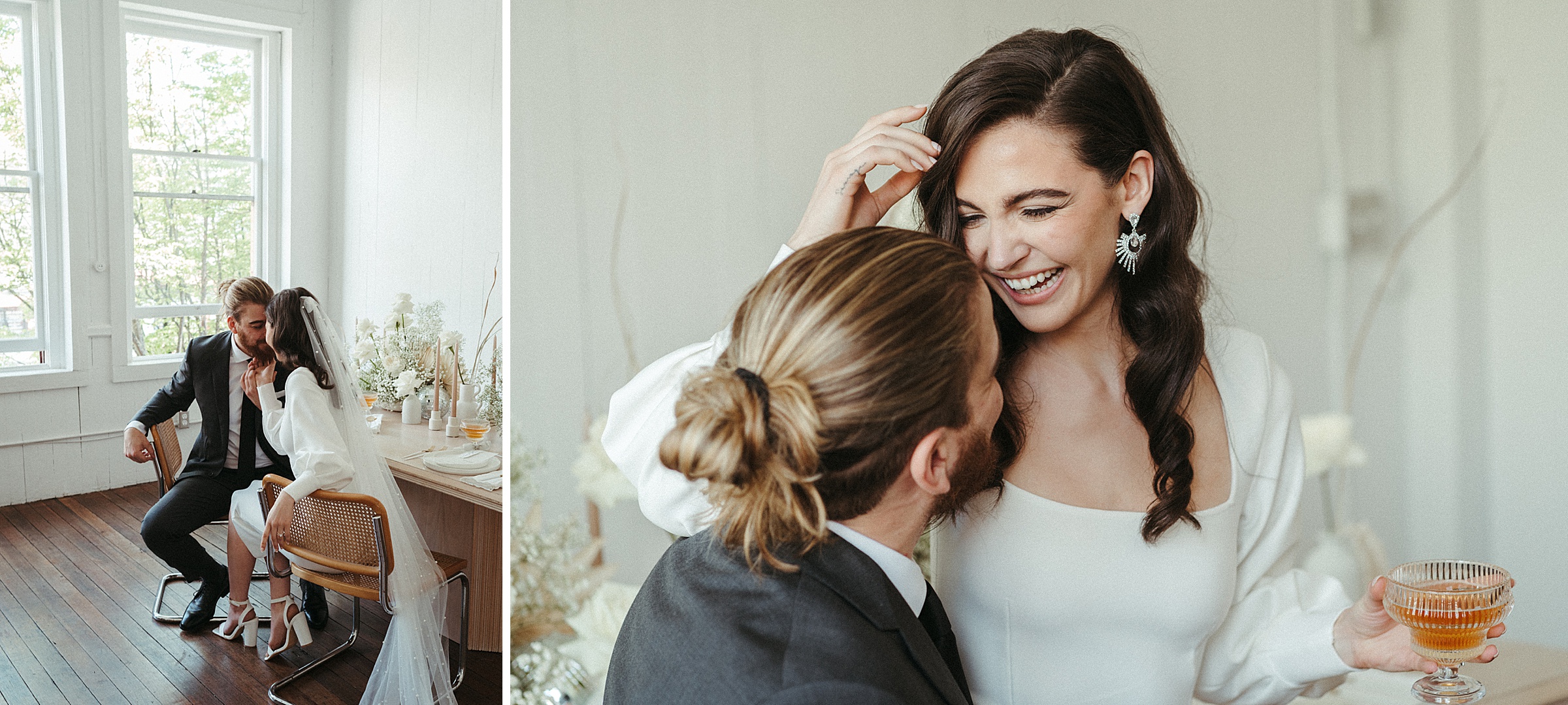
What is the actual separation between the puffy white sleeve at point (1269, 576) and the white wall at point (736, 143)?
1.27 feet

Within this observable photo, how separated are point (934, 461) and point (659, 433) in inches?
19.8

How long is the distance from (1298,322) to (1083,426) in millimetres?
668

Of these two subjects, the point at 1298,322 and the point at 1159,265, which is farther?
the point at 1298,322

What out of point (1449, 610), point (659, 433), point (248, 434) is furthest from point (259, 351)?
point (1449, 610)

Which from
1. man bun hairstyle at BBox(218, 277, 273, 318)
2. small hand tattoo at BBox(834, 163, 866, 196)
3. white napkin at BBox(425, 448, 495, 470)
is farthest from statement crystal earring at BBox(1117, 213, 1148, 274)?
man bun hairstyle at BBox(218, 277, 273, 318)

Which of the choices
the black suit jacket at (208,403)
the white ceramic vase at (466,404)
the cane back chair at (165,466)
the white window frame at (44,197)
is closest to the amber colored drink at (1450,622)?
the white ceramic vase at (466,404)

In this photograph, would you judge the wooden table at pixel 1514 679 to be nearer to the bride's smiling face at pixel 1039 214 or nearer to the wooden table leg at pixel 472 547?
the bride's smiling face at pixel 1039 214

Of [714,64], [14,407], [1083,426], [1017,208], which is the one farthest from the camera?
[14,407]

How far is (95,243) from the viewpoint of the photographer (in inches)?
233

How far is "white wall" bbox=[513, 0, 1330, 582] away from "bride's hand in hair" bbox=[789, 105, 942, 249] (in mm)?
382

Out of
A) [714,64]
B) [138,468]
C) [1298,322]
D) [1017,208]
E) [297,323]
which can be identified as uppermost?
[714,64]

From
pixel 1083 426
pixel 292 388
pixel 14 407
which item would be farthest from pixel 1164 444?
pixel 14 407

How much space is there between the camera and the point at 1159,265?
1471mm

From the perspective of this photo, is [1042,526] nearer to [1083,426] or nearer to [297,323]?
[1083,426]
